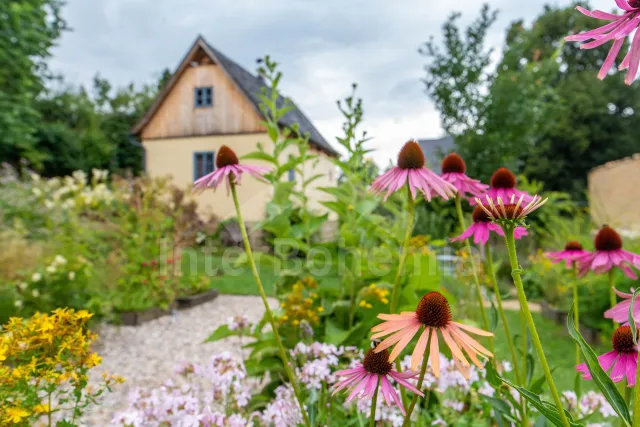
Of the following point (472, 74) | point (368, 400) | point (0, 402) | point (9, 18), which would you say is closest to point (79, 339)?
point (0, 402)

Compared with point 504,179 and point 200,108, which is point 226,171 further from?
point 200,108

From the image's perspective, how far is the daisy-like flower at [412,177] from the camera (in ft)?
2.77

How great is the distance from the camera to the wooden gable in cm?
1148

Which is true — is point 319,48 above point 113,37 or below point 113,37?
below

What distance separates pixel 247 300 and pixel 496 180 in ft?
17.1

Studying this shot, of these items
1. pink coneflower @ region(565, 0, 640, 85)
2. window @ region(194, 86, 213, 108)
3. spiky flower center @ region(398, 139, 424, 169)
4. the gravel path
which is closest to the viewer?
pink coneflower @ region(565, 0, 640, 85)

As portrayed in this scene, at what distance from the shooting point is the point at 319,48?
550 centimetres

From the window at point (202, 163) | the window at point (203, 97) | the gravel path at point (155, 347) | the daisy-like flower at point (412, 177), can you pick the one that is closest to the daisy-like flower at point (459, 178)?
the daisy-like flower at point (412, 177)

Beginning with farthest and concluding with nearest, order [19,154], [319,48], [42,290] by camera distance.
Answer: [19,154], [319,48], [42,290]

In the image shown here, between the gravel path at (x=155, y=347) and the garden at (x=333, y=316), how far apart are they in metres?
0.03

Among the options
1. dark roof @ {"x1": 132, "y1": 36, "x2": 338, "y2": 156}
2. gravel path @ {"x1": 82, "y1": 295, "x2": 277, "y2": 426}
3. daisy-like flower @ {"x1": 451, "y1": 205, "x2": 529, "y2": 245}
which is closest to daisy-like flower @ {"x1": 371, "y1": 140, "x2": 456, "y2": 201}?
daisy-like flower @ {"x1": 451, "y1": 205, "x2": 529, "y2": 245}

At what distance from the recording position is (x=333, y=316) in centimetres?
205

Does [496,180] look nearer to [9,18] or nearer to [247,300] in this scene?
[247,300]

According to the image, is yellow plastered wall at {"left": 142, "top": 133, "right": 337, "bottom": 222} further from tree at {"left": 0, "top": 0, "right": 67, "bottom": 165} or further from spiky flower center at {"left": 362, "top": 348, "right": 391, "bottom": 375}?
spiky flower center at {"left": 362, "top": 348, "right": 391, "bottom": 375}
